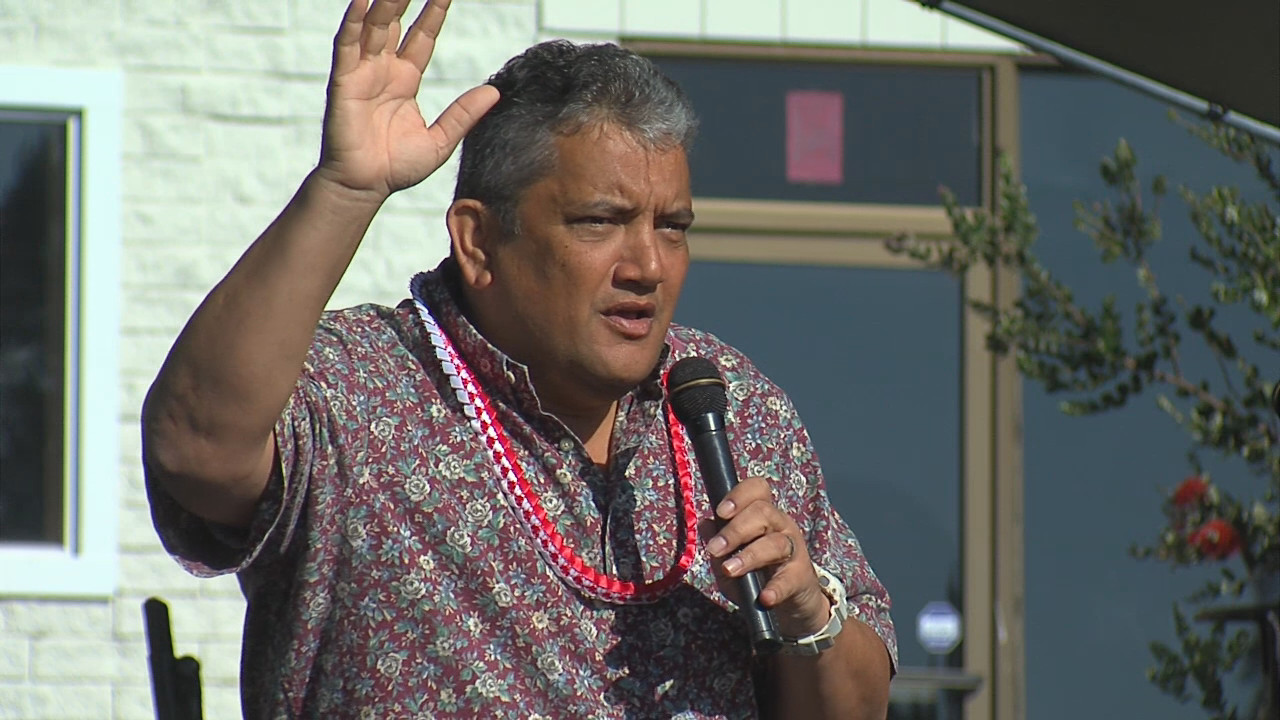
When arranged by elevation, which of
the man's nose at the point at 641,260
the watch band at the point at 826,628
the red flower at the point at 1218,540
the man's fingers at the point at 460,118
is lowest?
the red flower at the point at 1218,540

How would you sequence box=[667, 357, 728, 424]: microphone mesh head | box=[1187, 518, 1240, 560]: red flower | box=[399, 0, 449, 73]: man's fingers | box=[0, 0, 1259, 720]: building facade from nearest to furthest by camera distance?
box=[399, 0, 449, 73]: man's fingers
box=[667, 357, 728, 424]: microphone mesh head
box=[1187, 518, 1240, 560]: red flower
box=[0, 0, 1259, 720]: building facade

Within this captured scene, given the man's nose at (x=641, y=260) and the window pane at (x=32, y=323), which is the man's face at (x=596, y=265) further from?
the window pane at (x=32, y=323)

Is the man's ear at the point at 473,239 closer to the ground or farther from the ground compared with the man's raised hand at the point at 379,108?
closer to the ground

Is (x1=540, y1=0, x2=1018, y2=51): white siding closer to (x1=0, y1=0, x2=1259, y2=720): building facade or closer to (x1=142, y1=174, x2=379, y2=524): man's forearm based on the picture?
(x1=0, y1=0, x2=1259, y2=720): building facade

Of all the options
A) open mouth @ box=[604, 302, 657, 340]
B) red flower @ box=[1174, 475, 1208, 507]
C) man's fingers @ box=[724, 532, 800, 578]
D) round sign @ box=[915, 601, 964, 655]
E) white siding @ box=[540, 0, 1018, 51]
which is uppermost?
white siding @ box=[540, 0, 1018, 51]

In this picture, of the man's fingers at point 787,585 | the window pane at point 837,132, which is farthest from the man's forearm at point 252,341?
the window pane at point 837,132

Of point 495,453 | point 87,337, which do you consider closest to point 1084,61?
point 495,453

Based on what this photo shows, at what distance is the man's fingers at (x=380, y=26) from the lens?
2373 mm

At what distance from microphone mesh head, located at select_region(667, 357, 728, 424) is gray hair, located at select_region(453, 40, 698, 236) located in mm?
308

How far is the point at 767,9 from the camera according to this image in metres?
6.41

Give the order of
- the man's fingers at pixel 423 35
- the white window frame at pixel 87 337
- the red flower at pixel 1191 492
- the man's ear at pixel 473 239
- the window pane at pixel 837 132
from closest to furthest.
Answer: the man's fingers at pixel 423 35
the man's ear at pixel 473 239
the red flower at pixel 1191 492
the white window frame at pixel 87 337
the window pane at pixel 837 132

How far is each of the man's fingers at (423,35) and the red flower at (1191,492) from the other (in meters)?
3.18

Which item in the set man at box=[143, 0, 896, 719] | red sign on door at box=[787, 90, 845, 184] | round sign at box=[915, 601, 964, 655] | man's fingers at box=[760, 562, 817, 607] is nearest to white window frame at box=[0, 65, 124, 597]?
red sign on door at box=[787, 90, 845, 184]

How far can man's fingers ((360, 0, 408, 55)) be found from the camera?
2.37 metres
